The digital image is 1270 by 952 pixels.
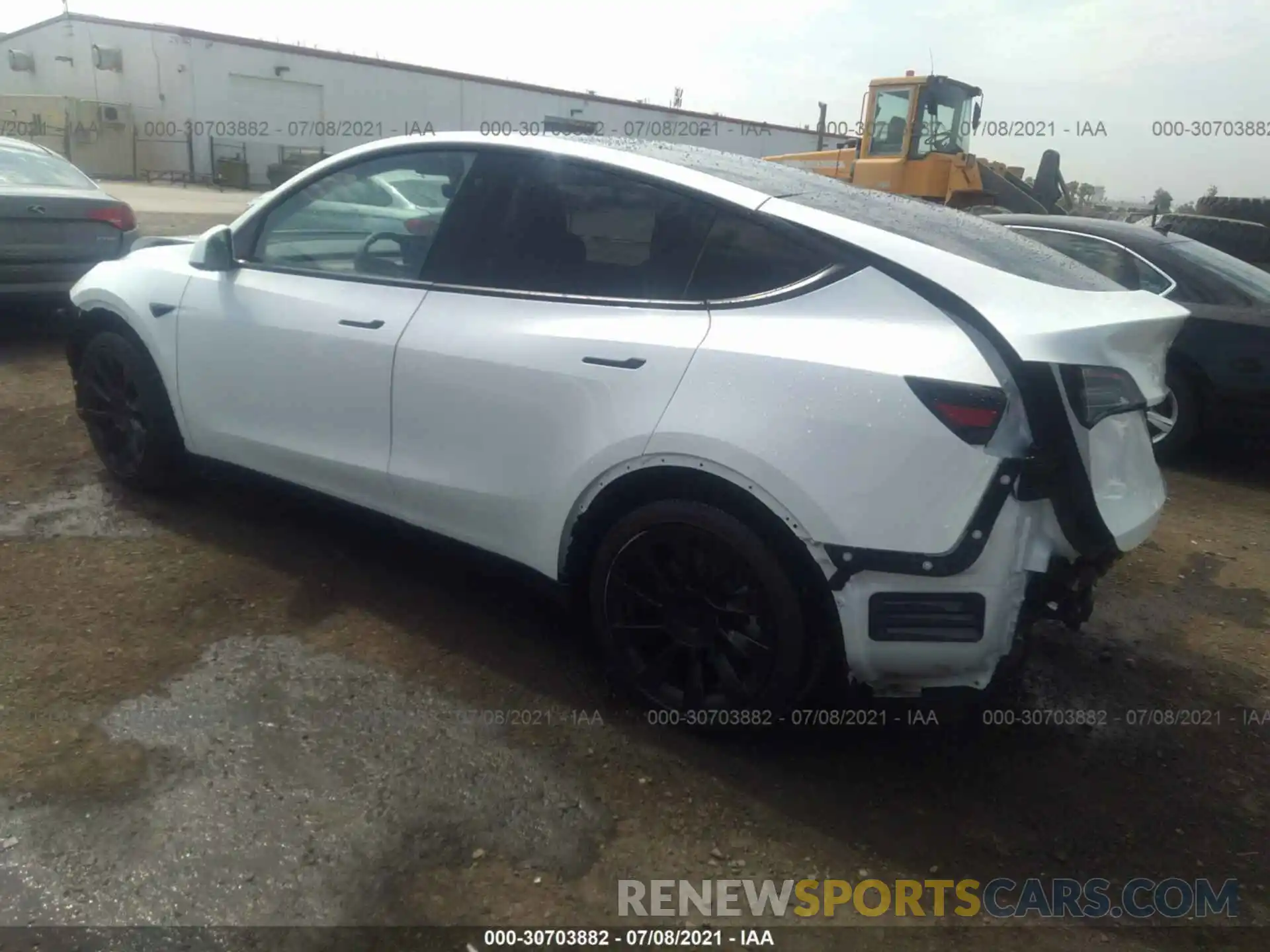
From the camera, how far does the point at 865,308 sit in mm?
2430

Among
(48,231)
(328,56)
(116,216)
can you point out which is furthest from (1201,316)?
(328,56)

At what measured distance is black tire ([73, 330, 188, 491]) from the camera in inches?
156

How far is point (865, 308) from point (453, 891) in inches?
67.8

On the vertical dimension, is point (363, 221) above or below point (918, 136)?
below

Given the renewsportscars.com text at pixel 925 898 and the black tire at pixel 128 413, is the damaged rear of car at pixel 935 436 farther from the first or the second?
the black tire at pixel 128 413

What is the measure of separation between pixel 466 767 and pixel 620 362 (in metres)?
1.19

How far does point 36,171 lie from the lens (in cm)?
706

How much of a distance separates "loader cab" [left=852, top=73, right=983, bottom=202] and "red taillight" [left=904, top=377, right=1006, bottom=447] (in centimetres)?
1072

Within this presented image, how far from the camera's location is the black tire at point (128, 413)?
3.95 m

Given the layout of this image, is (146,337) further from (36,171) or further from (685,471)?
(36,171)

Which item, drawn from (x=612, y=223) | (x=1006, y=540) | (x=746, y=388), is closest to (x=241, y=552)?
(x=612, y=223)

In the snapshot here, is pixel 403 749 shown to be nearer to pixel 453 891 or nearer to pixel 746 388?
pixel 453 891

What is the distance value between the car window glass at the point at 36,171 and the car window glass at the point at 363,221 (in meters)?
4.38

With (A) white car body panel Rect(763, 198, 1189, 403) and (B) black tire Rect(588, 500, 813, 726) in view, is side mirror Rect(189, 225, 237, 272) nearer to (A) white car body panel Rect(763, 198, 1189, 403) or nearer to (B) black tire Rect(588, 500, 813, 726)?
(B) black tire Rect(588, 500, 813, 726)
